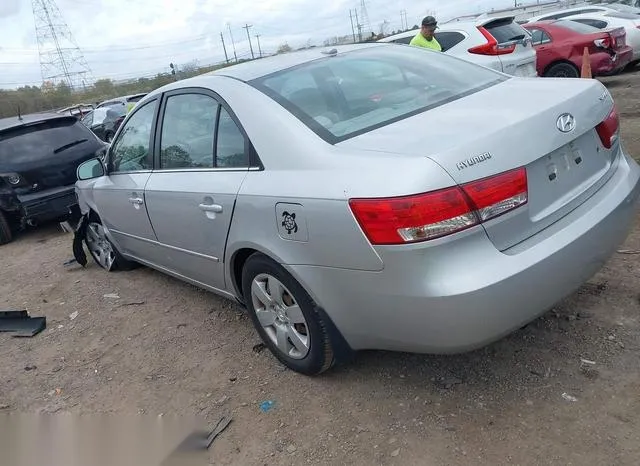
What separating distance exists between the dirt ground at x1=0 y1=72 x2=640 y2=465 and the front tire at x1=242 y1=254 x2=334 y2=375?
158mm

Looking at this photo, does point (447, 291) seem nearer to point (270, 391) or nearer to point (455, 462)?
point (455, 462)

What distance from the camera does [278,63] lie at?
11.3 ft

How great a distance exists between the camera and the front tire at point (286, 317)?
277 cm

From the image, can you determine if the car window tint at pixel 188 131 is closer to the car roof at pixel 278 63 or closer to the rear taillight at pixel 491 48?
the car roof at pixel 278 63

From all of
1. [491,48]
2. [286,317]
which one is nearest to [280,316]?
[286,317]

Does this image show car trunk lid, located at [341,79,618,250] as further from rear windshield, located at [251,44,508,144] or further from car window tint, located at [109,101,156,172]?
car window tint, located at [109,101,156,172]

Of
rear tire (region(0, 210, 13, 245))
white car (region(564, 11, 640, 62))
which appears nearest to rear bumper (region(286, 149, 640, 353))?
rear tire (region(0, 210, 13, 245))

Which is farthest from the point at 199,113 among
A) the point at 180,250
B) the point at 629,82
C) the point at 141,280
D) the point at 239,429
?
the point at 629,82

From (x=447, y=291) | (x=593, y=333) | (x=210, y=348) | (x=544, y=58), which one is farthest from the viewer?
(x=544, y=58)

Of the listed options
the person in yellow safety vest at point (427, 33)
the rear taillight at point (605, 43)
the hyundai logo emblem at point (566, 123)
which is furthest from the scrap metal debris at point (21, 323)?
the rear taillight at point (605, 43)

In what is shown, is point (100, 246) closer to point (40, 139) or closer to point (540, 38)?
point (40, 139)

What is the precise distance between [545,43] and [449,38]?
119 inches

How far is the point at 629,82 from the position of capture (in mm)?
11312

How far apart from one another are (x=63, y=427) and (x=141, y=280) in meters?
2.07
